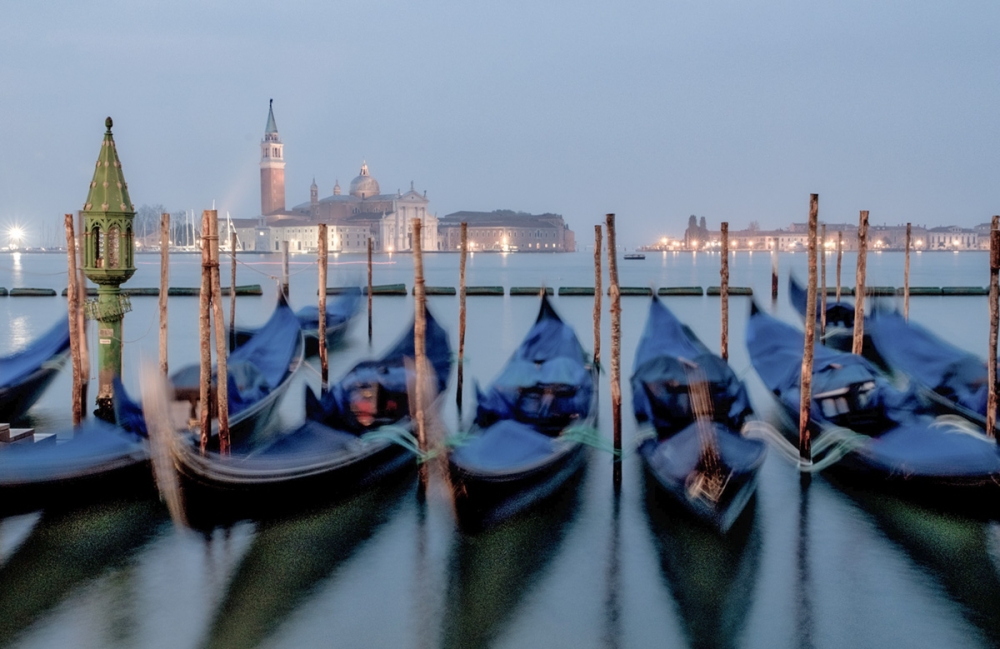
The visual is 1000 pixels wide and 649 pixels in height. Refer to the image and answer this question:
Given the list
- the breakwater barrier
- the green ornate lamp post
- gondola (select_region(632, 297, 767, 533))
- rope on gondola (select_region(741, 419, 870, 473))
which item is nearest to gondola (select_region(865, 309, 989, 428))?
rope on gondola (select_region(741, 419, 870, 473))

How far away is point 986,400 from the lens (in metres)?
6.71

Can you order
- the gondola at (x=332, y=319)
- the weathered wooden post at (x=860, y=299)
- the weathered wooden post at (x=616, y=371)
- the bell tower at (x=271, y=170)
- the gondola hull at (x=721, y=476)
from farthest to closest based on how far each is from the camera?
the bell tower at (x=271, y=170) < the gondola at (x=332, y=319) < the weathered wooden post at (x=860, y=299) < the weathered wooden post at (x=616, y=371) < the gondola hull at (x=721, y=476)

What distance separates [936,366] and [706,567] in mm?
4117

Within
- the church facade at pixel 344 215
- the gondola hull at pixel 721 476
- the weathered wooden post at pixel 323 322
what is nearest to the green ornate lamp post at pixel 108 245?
the weathered wooden post at pixel 323 322

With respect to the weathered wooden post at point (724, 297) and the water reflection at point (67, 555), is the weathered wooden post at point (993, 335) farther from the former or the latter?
the water reflection at point (67, 555)

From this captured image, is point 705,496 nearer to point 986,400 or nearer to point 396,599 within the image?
point 396,599

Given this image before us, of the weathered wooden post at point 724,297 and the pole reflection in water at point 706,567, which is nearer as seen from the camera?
the pole reflection in water at point 706,567

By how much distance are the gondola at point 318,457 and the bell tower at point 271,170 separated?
7854 centimetres

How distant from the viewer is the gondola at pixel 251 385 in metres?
5.90

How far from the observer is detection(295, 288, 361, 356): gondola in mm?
12711

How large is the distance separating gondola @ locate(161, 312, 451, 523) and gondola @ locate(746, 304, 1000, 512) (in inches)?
111

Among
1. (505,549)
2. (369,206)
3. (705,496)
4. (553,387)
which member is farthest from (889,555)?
(369,206)

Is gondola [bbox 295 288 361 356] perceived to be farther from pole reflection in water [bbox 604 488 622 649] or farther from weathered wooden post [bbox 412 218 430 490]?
pole reflection in water [bbox 604 488 622 649]

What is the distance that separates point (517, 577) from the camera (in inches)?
183
